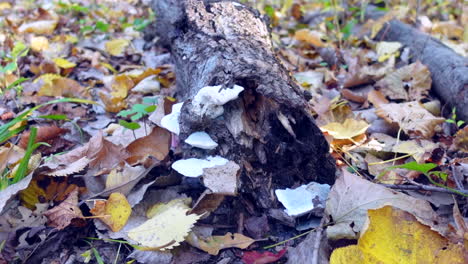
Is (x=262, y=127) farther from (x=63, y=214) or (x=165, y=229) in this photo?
(x=63, y=214)

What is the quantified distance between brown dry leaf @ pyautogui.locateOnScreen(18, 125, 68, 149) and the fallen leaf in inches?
51.6

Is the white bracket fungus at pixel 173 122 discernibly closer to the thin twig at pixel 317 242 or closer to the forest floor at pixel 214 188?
the forest floor at pixel 214 188

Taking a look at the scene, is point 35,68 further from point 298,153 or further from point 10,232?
point 298,153

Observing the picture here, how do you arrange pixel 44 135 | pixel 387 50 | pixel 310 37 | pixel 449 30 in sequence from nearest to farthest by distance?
1. pixel 44 135
2. pixel 387 50
3. pixel 310 37
4. pixel 449 30

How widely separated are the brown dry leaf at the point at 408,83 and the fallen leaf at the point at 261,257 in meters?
1.70

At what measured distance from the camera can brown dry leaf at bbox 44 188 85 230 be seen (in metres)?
1.54

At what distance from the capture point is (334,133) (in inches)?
79.6

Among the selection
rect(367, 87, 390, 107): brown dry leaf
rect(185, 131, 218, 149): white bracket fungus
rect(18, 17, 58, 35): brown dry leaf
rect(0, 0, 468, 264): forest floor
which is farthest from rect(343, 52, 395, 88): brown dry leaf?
rect(18, 17, 58, 35): brown dry leaf

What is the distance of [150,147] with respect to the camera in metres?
1.90

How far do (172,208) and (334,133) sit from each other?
99 cm

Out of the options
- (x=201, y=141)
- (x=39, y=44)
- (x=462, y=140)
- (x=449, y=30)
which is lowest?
(x=449, y=30)

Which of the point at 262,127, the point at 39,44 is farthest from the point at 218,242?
the point at 39,44

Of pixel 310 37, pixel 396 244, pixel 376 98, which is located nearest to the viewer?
pixel 396 244

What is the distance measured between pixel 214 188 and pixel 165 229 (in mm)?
242
